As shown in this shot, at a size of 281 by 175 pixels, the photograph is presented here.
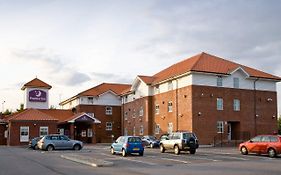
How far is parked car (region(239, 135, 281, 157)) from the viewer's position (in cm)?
2780

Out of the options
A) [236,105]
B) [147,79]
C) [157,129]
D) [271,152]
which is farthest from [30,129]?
[271,152]

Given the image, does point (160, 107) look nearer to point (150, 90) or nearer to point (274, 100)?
point (150, 90)

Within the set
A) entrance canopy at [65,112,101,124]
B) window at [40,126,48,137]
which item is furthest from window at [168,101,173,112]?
window at [40,126,48,137]

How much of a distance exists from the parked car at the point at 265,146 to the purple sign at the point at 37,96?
40.7 m

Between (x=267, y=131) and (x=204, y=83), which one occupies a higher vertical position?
(x=204, y=83)

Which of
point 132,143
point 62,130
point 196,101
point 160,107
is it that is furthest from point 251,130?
point 62,130

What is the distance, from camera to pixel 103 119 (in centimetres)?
6850

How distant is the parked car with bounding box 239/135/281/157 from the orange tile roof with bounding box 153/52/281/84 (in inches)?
691

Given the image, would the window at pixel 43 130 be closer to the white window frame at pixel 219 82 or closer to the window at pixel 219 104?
the window at pixel 219 104

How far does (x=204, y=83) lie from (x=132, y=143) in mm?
21715

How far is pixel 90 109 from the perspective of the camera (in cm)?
6762

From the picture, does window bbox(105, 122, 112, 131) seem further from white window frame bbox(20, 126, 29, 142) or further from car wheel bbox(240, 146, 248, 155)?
car wheel bbox(240, 146, 248, 155)

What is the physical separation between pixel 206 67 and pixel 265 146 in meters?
20.9

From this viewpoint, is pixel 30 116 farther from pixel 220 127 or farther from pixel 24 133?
pixel 220 127
